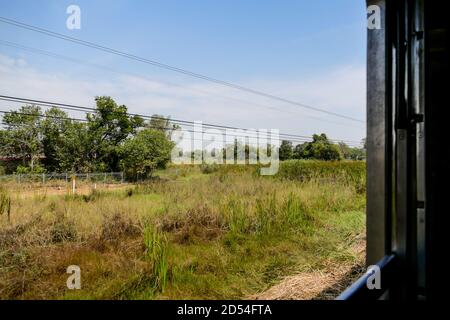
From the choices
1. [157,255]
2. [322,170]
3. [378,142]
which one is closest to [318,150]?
[322,170]

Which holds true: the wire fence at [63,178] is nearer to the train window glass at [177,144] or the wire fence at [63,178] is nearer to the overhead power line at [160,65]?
the train window glass at [177,144]

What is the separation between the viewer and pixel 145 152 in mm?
1293

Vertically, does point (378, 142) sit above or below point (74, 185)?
above

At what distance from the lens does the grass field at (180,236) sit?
0.85 metres

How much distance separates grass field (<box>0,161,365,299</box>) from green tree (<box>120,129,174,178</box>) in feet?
0.29

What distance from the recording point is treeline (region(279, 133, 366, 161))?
68.3 inches

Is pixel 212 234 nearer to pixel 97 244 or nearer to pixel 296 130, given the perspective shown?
pixel 97 244

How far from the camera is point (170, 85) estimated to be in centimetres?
137

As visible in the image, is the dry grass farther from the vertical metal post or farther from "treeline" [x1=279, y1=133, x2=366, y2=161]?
"treeline" [x1=279, y1=133, x2=366, y2=161]

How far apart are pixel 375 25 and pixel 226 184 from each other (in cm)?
114

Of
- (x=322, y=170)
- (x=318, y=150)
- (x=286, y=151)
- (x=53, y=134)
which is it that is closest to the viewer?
(x=53, y=134)

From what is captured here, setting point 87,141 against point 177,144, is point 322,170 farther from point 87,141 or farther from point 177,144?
point 87,141

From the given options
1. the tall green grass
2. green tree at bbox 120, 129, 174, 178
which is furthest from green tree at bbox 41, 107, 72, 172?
the tall green grass

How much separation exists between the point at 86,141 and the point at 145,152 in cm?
30
